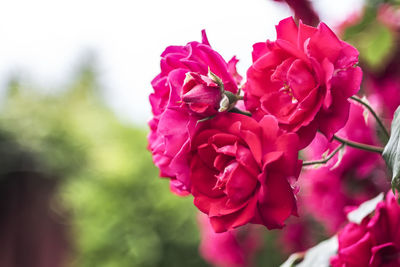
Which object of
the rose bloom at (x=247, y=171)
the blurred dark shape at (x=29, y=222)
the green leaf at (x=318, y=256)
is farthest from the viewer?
the blurred dark shape at (x=29, y=222)

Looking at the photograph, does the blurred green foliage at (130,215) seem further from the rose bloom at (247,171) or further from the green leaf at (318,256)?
the rose bloom at (247,171)

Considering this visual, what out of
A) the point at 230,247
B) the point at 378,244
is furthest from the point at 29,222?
the point at 378,244

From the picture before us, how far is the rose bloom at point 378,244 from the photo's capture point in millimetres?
491

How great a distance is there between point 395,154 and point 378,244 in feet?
0.36

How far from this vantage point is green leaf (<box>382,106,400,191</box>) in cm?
42

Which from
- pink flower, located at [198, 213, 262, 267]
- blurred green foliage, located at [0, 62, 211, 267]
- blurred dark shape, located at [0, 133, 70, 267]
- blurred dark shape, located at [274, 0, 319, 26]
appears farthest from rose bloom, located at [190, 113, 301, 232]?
blurred dark shape, located at [0, 133, 70, 267]

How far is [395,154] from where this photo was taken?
1.41 feet

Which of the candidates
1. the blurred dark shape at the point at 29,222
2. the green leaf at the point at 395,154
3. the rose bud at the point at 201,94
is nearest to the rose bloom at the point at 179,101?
the rose bud at the point at 201,94

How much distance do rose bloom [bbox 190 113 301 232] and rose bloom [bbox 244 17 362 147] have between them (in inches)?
0.7

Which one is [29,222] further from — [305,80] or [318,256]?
[305,80]

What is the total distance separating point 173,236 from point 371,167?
1.91 metres

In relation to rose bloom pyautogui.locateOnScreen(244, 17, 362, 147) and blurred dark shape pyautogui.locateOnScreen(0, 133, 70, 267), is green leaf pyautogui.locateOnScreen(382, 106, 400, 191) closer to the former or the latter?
rose bloom pyautogui.locateOnScreen(244, 17, 362, 147)

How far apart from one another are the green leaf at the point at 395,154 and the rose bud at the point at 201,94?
14 cm

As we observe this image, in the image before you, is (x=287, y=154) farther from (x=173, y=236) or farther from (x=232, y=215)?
(x=173, y=236)
